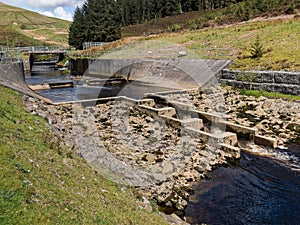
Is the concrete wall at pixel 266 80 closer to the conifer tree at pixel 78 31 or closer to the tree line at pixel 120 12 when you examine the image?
the tree line at pixel 120 12

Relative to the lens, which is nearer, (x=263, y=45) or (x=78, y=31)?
(x=263, y=45)

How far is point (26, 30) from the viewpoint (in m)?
138

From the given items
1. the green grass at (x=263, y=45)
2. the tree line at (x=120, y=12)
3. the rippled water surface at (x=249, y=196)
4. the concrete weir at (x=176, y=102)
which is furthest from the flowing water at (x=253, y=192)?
the tree line at (x=120, y=12)

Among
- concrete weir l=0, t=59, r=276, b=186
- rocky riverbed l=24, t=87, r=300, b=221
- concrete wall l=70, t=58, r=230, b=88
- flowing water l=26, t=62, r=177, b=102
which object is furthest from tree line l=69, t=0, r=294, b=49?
rocky riverbed l=24, t=87, r=300, b=221

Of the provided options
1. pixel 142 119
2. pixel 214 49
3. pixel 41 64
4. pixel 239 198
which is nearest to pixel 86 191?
pixel 239 198

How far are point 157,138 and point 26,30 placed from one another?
460 feet

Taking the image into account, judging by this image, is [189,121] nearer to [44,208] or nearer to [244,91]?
[244,91]

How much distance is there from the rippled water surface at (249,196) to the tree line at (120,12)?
48551 mm

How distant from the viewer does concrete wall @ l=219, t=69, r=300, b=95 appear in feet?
65.7

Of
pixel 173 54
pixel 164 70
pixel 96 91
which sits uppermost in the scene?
pixel 173 54

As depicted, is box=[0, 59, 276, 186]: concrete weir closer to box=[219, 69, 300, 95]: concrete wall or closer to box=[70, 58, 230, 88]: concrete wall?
box=[70, 58, 230, 88]: concrete wall

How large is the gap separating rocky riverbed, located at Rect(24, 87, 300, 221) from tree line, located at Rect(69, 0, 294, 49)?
39917 millimetres

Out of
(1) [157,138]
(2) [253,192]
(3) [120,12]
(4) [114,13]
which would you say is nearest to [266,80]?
(1) [157,138]

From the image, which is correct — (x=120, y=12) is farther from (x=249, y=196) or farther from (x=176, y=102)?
(x=249, y=196)
